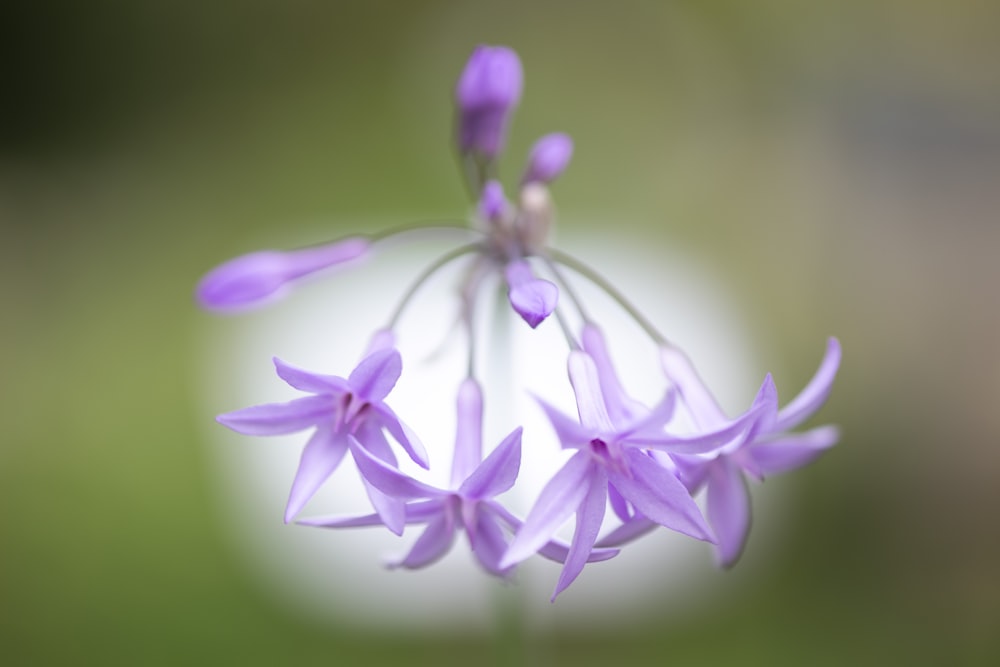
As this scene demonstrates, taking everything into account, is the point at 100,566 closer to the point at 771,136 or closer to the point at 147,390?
the point at 147,390

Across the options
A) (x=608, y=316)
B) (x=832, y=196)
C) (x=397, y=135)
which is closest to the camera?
(x=608, y=316)

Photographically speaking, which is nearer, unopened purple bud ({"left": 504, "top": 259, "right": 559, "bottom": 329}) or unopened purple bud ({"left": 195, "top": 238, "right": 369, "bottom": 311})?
unopened purple bud ({"left": 504, "top": 259, "right": 559, "bottom": 329})

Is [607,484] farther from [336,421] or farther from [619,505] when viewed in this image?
[336,421]

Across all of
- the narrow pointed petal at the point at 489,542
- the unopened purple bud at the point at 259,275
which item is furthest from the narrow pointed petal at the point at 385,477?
the unopened purple bud at the point at 259,275

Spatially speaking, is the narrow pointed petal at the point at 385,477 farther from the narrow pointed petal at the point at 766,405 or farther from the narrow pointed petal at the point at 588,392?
the narrow pointed petal at the point at 766,405

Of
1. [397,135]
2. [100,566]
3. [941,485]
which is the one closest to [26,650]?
[100,566]

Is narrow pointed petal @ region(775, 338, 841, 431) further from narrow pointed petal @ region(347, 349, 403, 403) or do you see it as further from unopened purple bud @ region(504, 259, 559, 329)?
narrow pointed petal @ region(347, 349, 403, 403)

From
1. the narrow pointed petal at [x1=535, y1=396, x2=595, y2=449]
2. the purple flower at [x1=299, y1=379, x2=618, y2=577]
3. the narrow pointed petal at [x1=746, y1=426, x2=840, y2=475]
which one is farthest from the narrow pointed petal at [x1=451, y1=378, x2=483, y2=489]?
the narrow pointed petal at [x1=746, y1=426, x2=840, y2=475]
